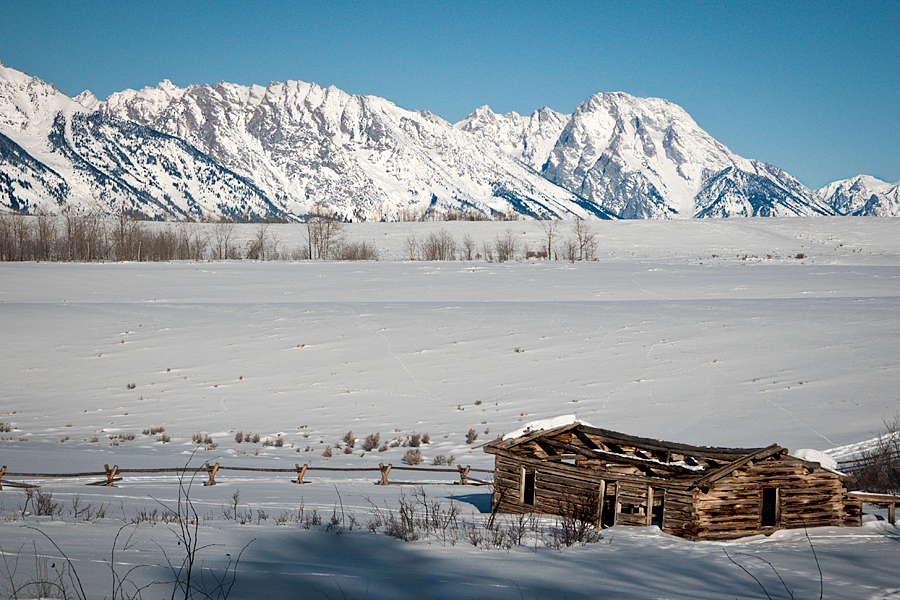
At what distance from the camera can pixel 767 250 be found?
84125 millimetres

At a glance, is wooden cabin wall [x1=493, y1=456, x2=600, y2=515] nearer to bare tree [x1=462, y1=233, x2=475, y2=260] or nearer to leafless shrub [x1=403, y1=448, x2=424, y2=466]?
leafless shrub [x1=403, y1=448, x2=424, y2=466]

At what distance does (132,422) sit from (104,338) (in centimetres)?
1291

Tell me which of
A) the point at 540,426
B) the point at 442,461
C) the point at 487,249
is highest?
the point at 487,249

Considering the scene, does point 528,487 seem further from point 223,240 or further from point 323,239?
point 223,240

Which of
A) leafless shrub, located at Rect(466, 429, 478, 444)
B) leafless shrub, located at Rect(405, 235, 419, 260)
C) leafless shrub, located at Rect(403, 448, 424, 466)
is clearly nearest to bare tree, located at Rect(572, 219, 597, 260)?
leafless shrub, located at Rect(405, 235, 419, 260)

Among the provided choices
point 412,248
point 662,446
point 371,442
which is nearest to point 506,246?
point 412,248

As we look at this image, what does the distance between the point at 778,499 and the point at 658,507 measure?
6.13 ft

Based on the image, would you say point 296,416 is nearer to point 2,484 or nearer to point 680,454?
point 2,484

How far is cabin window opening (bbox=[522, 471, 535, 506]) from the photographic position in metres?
11.5

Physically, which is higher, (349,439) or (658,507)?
(658,507)

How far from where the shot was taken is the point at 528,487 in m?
11.5

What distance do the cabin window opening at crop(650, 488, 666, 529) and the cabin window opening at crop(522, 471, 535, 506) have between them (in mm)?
2162

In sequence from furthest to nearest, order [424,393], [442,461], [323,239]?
[323,239] < [424,393] < [442,461]

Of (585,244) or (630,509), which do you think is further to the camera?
(585,244)
